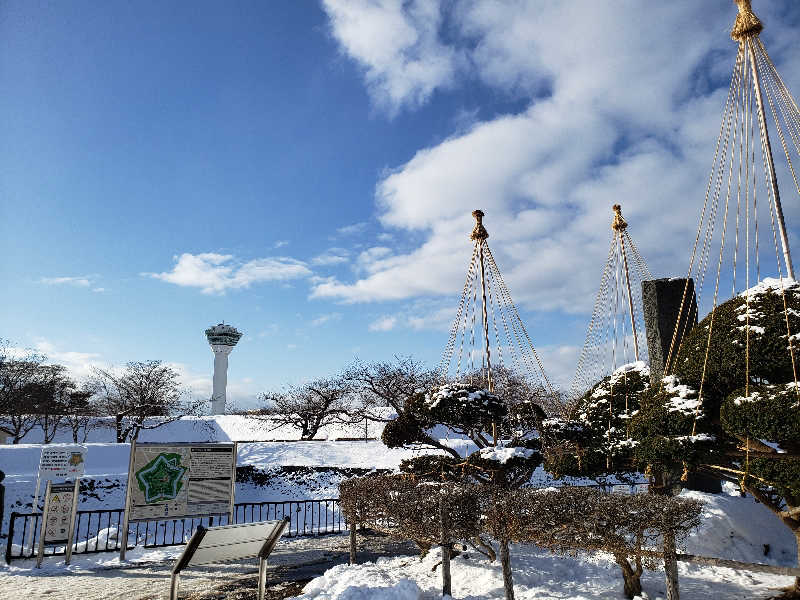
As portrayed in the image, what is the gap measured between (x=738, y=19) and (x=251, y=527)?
9768 millimetres

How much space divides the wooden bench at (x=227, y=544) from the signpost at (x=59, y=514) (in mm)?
6283

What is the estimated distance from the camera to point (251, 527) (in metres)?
6.33

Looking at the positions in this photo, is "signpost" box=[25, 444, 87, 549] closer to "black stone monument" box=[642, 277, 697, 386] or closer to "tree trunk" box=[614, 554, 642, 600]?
"tree trunk" box=[614, 554, 642, 600]

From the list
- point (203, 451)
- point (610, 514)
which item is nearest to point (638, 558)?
point (610, 514)

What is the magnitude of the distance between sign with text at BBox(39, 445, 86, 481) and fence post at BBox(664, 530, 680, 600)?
11.2m

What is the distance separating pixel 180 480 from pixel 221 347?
57087 mm

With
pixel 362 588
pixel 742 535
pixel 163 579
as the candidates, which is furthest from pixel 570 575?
pixel 163 579

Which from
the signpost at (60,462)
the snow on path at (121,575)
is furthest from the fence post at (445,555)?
the signpost at (60,462)

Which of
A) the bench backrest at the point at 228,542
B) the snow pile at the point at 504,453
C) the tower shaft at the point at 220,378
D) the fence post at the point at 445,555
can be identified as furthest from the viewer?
the tower shaft at the point at 220,378

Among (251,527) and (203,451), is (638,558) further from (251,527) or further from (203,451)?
(203,451)

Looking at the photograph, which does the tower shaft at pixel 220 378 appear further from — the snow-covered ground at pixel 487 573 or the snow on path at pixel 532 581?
the snow on path at pixel 532 581

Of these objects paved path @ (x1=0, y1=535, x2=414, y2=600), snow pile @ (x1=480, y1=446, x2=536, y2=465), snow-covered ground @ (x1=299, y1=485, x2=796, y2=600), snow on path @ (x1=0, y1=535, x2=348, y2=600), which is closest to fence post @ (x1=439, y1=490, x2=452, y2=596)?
snow-covered ground @ (x1=299, y1=485, x2=796, y2=600)

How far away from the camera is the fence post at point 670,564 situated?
683 centimetres

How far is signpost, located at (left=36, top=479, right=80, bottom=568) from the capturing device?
10844mm
